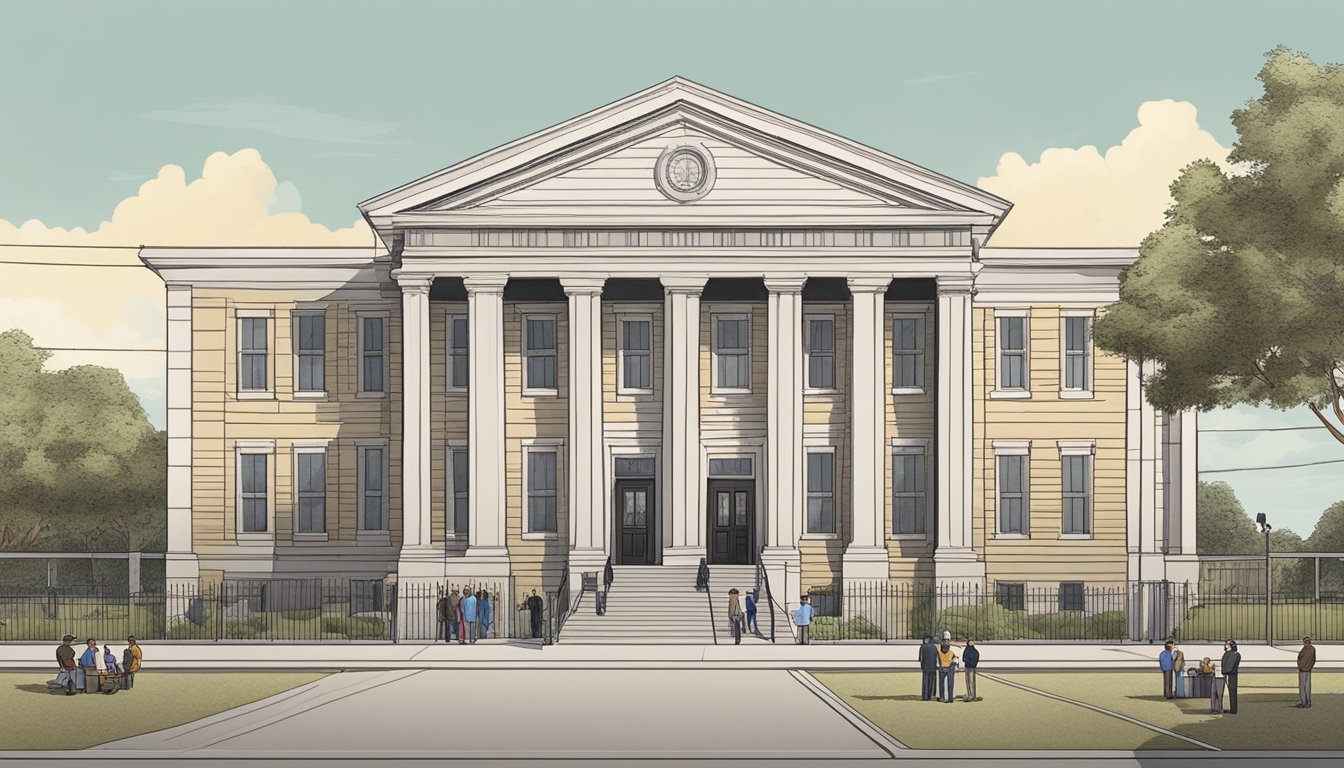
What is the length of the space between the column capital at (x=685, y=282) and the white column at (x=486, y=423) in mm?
4477

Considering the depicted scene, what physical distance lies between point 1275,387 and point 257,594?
29.8 m

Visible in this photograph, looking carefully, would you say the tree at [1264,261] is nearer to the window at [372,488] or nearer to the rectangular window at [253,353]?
the window at [372,488]

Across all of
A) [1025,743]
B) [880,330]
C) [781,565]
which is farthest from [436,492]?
[1025,743]

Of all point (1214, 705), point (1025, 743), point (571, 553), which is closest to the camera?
point (1025, 743)

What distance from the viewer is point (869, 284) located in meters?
47.5

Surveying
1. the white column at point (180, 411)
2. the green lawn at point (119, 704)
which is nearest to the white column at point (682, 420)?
the white column at point (180, 411)

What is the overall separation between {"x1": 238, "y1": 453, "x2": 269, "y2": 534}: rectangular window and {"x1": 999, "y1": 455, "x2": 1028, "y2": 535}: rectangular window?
864 inches

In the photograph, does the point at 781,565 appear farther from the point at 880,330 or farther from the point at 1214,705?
the point at 1214,705

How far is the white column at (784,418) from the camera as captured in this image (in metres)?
47.6

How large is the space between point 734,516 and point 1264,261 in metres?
20.9

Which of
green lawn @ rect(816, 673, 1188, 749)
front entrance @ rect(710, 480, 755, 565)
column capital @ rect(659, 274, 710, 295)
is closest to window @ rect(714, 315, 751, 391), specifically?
column capital @ rect(659, 274, 710, 295)

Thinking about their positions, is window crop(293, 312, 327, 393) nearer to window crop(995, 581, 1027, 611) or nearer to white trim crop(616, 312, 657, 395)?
white trim crop(616, 312, 657, 395)

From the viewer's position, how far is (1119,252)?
51031 millimetres

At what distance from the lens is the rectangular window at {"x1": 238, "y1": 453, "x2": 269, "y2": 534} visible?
51.4 m
